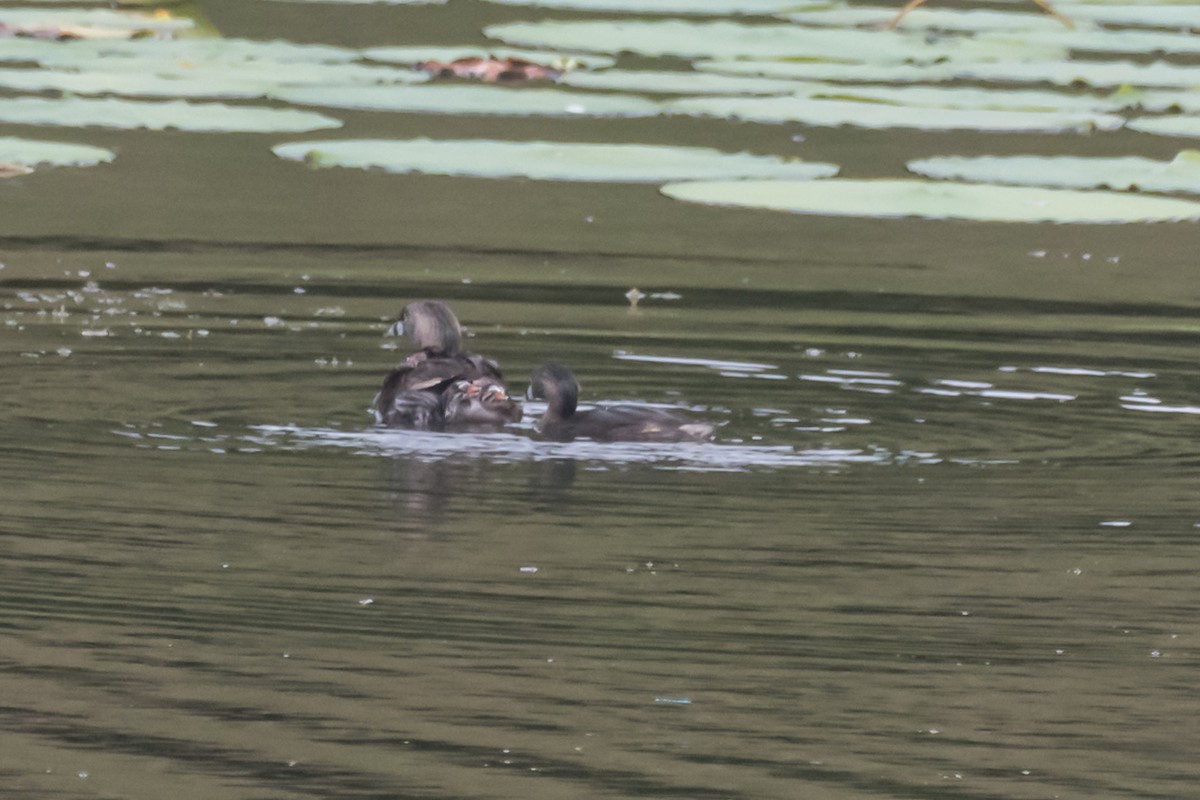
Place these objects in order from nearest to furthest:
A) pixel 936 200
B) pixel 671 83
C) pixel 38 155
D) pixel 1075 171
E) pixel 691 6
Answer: pixel 936 200 → pixel 38 155 → pixel 1075 171 → pixel 671 83 → pixel 691 6

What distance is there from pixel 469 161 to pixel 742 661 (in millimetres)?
7464

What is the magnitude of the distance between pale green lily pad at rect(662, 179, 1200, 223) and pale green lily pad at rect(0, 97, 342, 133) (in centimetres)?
265

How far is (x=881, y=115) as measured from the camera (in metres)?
14.9

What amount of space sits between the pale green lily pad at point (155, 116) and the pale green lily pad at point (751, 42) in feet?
12.1

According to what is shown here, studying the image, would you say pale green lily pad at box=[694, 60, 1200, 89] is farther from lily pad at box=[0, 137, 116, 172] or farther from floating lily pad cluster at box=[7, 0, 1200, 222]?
lily pad at box=[0, 137, 116, 172]

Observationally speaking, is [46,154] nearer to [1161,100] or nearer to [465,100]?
[465,100]

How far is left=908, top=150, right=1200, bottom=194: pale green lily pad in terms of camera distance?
12.7 m

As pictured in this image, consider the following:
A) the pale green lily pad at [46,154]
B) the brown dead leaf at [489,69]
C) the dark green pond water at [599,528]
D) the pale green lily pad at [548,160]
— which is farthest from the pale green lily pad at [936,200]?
the brown dead leaf at [489,69]

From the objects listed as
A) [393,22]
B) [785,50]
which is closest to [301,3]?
[393,22]

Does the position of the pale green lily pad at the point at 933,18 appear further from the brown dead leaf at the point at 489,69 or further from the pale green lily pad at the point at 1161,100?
the brown dead leaf at the point at 489,69

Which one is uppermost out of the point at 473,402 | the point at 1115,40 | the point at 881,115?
the point at 473,402

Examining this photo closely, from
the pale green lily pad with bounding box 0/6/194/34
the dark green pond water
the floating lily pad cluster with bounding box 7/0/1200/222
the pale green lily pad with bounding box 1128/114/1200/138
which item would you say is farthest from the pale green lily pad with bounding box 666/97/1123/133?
the pale green lily pad with bounding box 0/6/194/34

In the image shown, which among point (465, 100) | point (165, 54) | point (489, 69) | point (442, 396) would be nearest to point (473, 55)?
point (489, 69)

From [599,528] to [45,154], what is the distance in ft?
20.7
